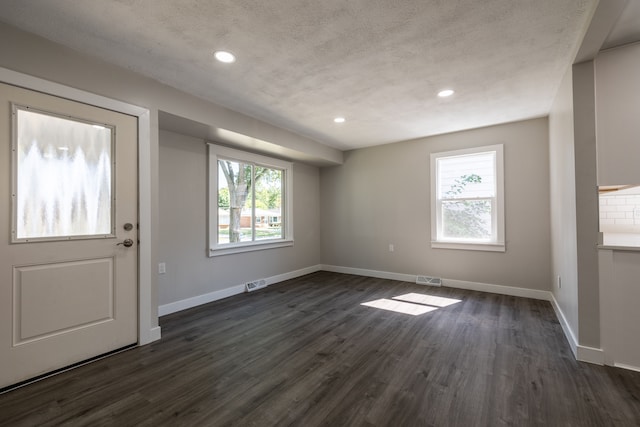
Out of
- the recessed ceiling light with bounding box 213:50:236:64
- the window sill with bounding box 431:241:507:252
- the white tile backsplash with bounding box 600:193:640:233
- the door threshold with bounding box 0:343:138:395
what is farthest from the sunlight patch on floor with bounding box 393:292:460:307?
the recessed ceiling light with bounding box 213:50:236:64

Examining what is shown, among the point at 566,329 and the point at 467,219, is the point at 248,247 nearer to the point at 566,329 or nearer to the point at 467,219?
the point at 467,219

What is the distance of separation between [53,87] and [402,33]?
8.78 ft

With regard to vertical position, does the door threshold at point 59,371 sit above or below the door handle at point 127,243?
below

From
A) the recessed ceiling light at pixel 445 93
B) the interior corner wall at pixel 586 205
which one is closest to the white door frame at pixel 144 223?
the recessed ceiling light at pixel 445 93

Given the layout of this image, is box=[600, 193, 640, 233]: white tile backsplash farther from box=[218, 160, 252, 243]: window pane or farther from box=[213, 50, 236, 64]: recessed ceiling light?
box=[218, 160, 252, 243]: window pane

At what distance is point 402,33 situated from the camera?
2.05 metres

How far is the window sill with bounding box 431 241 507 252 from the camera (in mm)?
4129

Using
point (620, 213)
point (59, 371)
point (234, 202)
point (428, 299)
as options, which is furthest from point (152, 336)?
point (620, 213)

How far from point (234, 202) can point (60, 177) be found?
2.26 m

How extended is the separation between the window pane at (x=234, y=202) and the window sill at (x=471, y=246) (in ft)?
10.2

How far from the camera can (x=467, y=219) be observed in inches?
175

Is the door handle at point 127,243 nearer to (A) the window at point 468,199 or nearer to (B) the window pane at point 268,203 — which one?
(B) the window pane at point 268,203

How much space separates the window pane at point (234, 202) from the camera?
13.5 feet

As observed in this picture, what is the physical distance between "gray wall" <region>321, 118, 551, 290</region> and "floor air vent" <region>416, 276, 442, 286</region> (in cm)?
9
